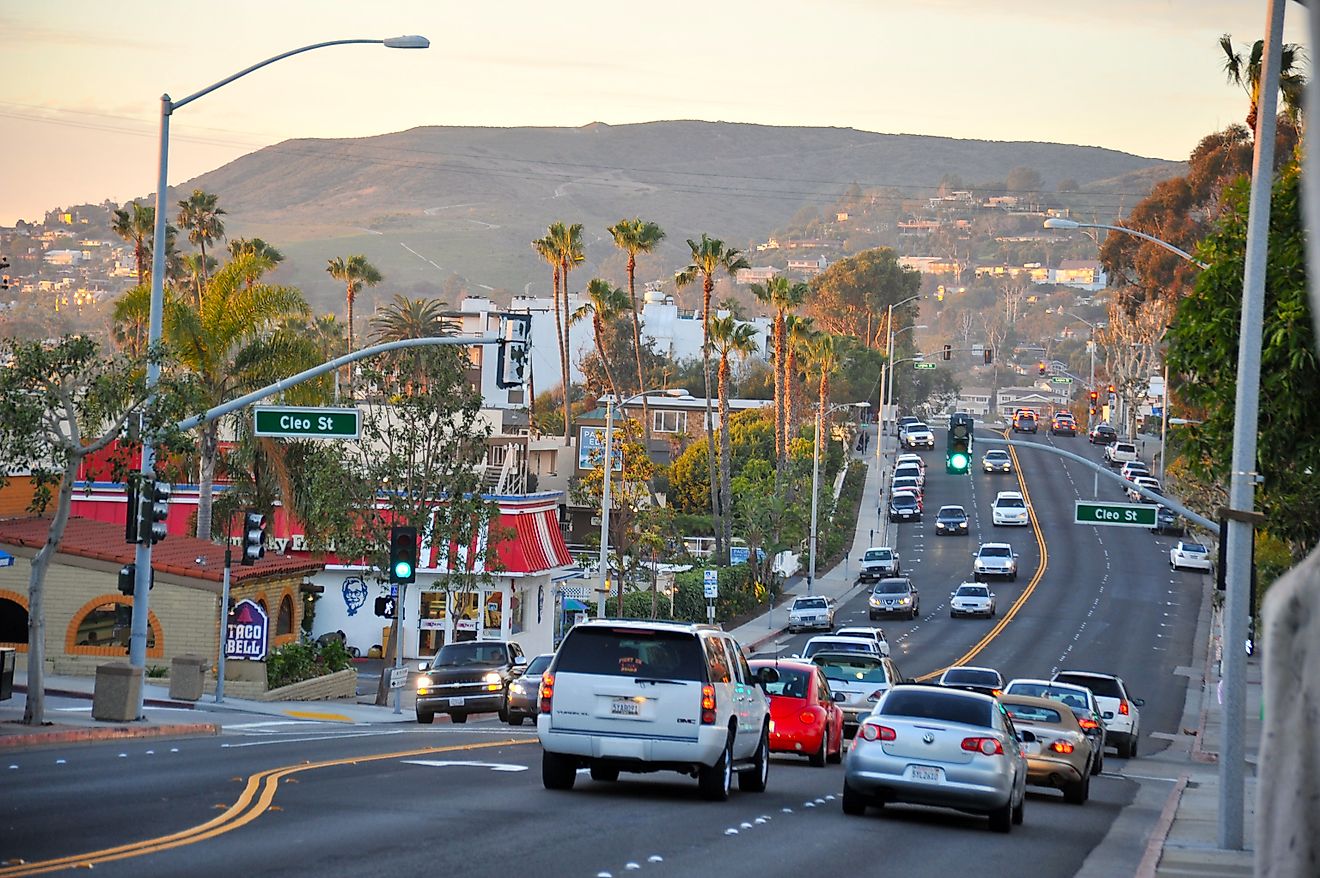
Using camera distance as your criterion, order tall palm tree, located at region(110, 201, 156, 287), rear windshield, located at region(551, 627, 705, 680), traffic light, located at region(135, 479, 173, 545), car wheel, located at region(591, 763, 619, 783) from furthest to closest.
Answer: tall palm tree, located at region(110, 201, 156, 287) → traffic light, located at region(135, 479, 173, 545) → car wheel, located at region(591, 763, 619, 783) → rear windshield, located at region(551, 627, 705, 680)

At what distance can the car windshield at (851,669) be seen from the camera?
3238 centimetres

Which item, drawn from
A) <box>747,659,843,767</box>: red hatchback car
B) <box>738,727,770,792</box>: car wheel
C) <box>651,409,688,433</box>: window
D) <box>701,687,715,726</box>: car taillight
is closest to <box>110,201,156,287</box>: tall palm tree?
<box>651,409,688,433</box>: window

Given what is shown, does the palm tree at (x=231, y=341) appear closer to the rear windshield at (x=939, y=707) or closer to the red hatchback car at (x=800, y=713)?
the red hatchback car at (x=800, y=713)

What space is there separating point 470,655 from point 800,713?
12.5m

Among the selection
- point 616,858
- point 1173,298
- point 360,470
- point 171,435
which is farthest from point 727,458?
point 616,858

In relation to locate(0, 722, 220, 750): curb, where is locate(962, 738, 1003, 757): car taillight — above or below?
above

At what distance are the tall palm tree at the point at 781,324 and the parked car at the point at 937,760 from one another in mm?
69260

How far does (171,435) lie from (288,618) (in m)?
22.3

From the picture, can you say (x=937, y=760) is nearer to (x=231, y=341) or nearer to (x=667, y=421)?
(x=231, y=341)

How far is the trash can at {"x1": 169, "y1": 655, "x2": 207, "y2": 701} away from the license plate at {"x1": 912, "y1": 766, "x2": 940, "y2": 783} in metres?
20.0

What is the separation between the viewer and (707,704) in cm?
1802

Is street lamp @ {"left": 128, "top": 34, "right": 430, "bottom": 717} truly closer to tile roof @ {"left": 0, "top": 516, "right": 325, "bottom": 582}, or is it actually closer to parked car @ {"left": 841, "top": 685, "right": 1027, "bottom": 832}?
tile roof @ {"left": 0, "top": 516, "right": 325, "bottom": 582}

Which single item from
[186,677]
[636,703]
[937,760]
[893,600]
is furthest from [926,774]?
[893,600]

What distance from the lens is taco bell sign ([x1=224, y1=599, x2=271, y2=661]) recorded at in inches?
1508
